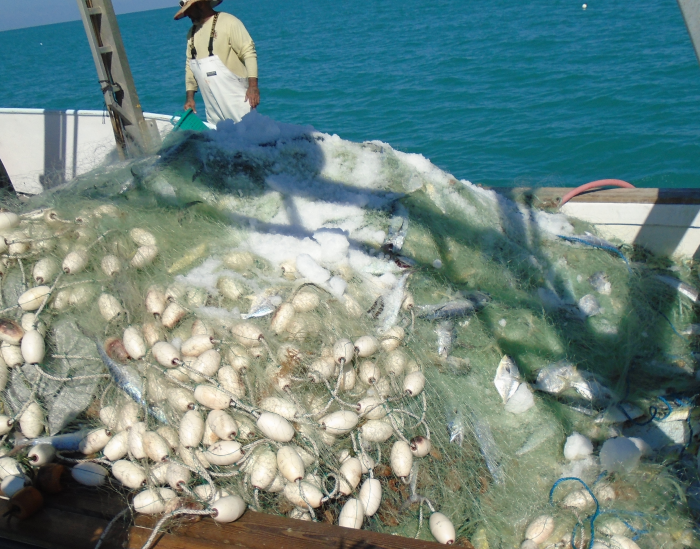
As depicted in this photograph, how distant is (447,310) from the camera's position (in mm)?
3051

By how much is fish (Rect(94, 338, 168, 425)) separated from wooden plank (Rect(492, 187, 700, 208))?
11.0ft

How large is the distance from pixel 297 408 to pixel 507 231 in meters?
2.31

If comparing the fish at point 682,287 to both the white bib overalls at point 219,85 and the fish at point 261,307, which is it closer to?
the fish at point 261,307

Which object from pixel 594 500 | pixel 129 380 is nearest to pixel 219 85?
pixel 129 380

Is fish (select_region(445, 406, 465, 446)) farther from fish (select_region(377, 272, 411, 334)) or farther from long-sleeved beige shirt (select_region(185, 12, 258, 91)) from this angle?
long-sleeved beige shirt (select_region(185, 12, 258, 91))

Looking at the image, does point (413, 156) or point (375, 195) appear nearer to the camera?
point (375, 195)

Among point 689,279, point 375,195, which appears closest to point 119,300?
point 375,195

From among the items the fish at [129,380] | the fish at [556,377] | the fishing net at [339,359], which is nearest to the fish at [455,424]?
the fishing net at [339,359]

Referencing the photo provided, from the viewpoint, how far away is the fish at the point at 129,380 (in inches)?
99.2

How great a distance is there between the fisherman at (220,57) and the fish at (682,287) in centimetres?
378

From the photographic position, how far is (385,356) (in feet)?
8.70

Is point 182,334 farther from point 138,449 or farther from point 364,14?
point 364,14

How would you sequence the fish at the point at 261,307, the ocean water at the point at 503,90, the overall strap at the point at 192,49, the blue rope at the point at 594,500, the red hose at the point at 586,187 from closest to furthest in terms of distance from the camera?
the blue rope at the point at 594,500 < the fish at the point at 261,307 < the red hose at the point at 586,187 < the overall strap at the point at 192,49 < the ocean water at the point at 503,90

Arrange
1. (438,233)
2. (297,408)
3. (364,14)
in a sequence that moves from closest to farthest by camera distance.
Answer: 1. (297,408)
2. (438,233)
3. (364,14)
